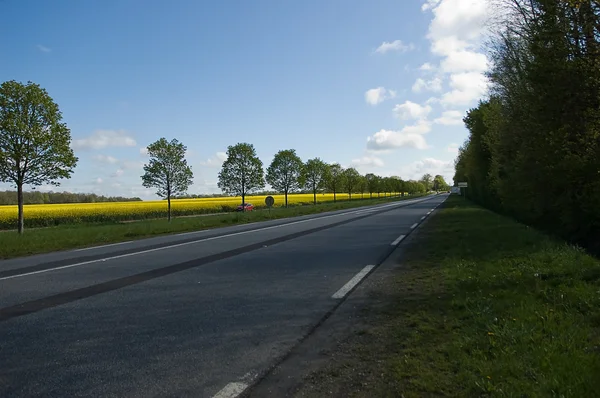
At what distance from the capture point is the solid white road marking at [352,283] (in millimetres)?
6793

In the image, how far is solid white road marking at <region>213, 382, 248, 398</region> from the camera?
3.35m

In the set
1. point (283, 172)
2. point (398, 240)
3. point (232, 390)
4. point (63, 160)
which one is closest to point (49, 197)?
point (283, 172)

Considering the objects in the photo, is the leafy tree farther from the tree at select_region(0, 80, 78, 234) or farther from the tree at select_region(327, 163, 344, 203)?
the tree at select_region(0, 80, 78, 234)

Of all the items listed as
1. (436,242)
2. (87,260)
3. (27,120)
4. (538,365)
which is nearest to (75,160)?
(27,120)

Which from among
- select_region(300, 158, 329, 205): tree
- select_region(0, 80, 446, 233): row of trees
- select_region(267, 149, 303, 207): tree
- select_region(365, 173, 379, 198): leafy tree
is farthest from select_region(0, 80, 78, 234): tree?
select_region(365, 173, 379, 198): leafy tree

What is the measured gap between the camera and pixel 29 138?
22062 millimetres

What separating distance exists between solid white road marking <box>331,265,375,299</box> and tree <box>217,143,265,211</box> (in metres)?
37.5

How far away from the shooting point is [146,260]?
10406 millimetres

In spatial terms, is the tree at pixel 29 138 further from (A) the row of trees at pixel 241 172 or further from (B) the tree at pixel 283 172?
(B) the tree at pixel 283 172

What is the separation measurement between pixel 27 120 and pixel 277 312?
74.1 ft

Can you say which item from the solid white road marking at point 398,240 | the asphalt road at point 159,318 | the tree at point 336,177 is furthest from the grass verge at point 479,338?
the tree at point 336,177

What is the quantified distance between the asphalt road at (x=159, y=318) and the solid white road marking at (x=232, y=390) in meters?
0.02

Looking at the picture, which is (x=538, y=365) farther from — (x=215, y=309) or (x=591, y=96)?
(x=591, y=96)

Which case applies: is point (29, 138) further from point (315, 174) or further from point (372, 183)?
point (372, 183)
